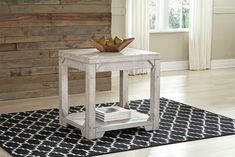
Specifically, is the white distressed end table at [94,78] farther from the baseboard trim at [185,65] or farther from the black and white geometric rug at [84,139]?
the baseboard trim at [185,65]

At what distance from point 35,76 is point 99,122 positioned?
1.67 metres

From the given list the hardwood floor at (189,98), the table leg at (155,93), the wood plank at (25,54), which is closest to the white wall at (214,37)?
the hardwood floor at (189,98)

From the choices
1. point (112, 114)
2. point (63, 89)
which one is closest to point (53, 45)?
point (63, 89)

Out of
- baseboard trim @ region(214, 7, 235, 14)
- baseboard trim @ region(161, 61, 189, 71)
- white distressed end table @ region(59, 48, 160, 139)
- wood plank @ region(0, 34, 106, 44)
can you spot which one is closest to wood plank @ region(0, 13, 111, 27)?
wood plank @ region(0, 34, 106, 44)

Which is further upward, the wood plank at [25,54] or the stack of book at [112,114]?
the wood plank at [25,54]

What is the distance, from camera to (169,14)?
7.58m

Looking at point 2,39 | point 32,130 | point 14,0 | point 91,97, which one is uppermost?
point 14,0

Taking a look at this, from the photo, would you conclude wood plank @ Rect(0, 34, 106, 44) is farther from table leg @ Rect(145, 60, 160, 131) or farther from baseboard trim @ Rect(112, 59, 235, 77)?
table leg @ Rect(145, 60, 160, 131)

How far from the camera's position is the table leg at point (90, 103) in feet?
12.5

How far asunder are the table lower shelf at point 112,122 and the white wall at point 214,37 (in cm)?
287

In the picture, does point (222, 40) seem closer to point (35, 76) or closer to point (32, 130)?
point (35, 76)

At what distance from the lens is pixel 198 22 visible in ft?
24.8

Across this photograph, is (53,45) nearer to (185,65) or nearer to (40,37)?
(40,37)

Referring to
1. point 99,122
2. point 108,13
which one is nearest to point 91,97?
point 99,122
